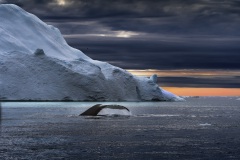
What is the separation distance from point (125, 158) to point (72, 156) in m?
2.99

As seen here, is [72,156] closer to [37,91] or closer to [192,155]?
[192,155]

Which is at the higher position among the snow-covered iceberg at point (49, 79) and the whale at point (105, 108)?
the snow-covered iceberg at point (49, 79)

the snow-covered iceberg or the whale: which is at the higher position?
the snow-covered iceberg

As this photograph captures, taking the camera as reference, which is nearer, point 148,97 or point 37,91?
point 37,91

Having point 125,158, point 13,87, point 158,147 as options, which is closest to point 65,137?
point 158,147

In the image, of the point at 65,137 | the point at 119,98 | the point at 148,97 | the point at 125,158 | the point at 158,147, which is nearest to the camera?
the point at 125,158

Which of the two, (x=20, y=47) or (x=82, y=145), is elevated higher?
(x=20, y=47)

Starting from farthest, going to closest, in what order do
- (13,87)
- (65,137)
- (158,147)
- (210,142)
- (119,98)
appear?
(119,98) → (13,87) → (65,137) → (210,142) → (158,147)

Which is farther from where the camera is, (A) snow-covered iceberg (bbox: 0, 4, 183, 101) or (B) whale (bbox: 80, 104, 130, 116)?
(A) snow-covered iceberg (bbox: 0, 4, 183, 101)

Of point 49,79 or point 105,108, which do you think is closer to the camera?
point 105,108

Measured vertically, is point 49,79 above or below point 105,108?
above

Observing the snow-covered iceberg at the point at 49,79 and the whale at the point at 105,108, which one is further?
the snow-covered iceberg at the point at 49,79

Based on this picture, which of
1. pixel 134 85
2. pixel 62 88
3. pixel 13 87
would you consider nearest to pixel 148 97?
pixel 134 85

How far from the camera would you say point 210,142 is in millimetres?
37844
